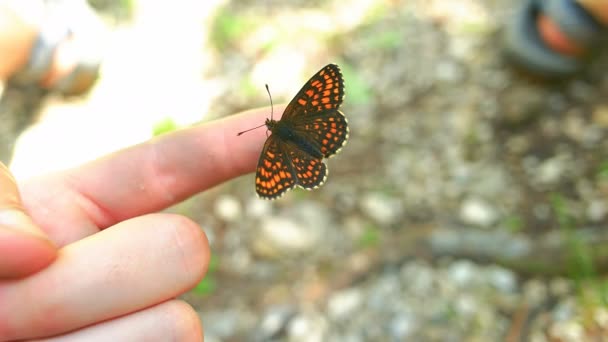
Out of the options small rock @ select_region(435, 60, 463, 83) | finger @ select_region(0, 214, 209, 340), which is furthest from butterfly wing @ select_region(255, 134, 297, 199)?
small rock @ select_region(435, 60, 463, 83)

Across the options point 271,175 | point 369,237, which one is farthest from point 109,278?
point 369,237

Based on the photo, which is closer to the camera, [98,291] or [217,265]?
[98,291]

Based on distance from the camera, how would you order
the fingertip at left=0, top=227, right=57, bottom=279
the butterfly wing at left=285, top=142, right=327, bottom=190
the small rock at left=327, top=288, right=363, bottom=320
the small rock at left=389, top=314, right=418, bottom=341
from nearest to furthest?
1. the fingertip at left=0, top=227, right=57, bottom=279
2. the butterfly wing at left=285, top=142, right=327, bottom=190
3. the small rock at left=389, top=314, right=418, bottom=341
4. the small rock at left=327, top=288, right=363, bottom=320

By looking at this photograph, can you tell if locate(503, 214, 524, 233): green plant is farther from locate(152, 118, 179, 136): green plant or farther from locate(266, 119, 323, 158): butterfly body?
locate(152, 118, 179, 136): green plant

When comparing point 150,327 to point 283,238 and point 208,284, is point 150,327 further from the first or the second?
point 283,238

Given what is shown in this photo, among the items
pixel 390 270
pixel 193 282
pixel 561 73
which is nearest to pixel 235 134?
pixel 193 282

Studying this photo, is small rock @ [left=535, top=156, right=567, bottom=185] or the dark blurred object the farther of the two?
the dark blurred object

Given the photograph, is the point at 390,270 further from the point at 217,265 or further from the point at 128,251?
the point at 128,251
